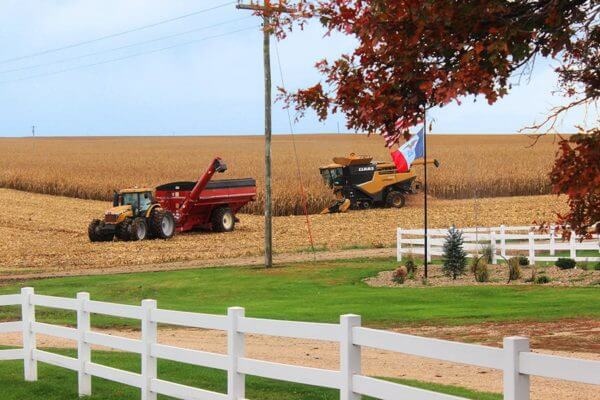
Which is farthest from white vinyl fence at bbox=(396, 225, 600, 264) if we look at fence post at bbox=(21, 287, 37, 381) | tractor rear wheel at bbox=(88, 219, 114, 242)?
fence post at bbox=(21, 287, 37, 381)

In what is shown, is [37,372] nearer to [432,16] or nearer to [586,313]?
[432,16]

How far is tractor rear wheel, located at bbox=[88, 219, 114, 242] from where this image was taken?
42.6m

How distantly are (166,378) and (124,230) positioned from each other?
28.2 meters

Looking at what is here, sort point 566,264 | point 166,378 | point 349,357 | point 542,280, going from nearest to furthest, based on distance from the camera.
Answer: point 349,357, point 166,378, point 542,280, point 566,264

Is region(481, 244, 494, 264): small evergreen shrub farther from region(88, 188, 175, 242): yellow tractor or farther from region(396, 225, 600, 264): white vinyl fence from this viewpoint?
region(88, 188, 175, 242): yellow tractor

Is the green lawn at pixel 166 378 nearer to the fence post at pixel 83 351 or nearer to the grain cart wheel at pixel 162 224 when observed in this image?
the fence post at pixel 83 351

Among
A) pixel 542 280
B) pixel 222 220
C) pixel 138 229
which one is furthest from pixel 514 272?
pixel 222 220

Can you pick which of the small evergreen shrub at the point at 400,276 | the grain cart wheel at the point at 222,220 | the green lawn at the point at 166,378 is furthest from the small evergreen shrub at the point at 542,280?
the grain cart wheel at the point at 222,220

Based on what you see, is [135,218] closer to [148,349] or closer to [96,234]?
[96,234]

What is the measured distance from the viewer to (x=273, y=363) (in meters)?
9.90

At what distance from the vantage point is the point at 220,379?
13.9 meters

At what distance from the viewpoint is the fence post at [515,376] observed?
693cm

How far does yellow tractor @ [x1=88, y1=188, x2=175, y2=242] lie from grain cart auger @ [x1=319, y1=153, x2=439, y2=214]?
12.6 m

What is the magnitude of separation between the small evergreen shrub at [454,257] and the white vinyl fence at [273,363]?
15089 mm
